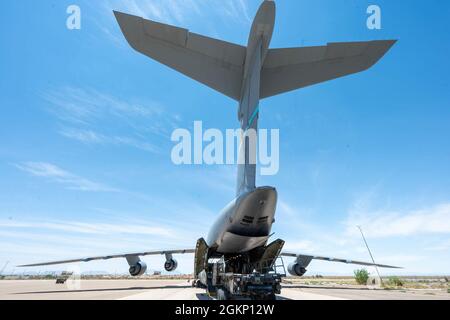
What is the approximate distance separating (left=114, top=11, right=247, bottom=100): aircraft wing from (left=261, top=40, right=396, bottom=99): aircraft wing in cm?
133

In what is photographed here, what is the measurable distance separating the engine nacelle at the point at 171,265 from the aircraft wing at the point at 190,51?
1445 centimetres

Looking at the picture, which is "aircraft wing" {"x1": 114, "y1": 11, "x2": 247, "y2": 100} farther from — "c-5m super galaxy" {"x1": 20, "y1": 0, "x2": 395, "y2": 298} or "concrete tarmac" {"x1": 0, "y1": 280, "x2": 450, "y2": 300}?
"concrete tarmac" {"x1": 0, "y1": 280, "x2": 450, "y2": 300}

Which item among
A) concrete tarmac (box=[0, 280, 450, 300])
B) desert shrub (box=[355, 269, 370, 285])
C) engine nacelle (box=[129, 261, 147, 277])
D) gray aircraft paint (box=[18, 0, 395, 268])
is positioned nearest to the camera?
gray aircraft paint (box=[18, 0, 395, 268])

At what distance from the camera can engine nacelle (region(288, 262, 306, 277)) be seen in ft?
67.6

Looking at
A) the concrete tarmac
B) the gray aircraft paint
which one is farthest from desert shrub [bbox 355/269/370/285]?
Result: the gray aircraft paint

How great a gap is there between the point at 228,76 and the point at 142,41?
385 cm

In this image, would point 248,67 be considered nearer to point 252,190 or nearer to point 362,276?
point 252,190

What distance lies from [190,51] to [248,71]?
2430mm

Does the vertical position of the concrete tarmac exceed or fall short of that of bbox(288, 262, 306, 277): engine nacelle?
it falls short

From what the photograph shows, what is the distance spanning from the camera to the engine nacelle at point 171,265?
22.4m

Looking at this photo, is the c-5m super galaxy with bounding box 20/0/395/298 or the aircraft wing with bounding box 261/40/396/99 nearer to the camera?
the c-5m super galaxy with bounding box 20/0/395/298

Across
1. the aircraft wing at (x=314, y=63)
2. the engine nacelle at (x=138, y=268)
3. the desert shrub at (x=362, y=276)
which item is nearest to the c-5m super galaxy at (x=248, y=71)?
the aircraft wing at (x=314, y=63)

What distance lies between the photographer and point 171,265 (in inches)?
894

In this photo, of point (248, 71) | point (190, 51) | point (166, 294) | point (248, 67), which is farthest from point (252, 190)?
point (166, 294)
